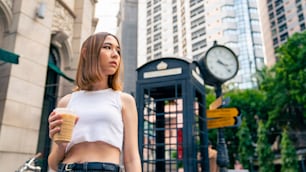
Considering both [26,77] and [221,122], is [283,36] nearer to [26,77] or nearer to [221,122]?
[221,122]

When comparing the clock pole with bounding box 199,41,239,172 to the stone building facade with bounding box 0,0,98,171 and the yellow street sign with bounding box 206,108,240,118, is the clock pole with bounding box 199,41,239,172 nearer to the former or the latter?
the yellow street sign with bounding box 206,108,240,118

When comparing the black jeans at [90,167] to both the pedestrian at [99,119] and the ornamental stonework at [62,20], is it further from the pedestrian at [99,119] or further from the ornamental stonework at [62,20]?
the ornamental stonework at [62,20]

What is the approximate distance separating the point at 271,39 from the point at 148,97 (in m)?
47.6

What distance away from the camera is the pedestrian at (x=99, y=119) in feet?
4.34

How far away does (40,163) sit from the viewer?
7.65m

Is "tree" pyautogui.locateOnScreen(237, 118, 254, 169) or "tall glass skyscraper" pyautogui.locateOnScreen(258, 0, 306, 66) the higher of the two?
"tall glass skyscraper" pyautogui.locateOnScreen(258, 0, 306, 66)

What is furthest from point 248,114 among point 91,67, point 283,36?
point 283,36

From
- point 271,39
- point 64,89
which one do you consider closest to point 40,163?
point 64,89

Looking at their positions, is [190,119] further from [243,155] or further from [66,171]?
[243,155]

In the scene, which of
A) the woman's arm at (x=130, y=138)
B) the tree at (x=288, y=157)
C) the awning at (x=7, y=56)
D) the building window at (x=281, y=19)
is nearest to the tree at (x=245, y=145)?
the tree at (x=288, y=157)

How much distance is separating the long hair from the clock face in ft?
13.0

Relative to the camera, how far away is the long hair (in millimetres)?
1469

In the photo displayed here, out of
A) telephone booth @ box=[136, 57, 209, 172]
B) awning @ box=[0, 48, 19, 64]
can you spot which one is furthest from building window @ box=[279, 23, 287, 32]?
awning @ box=[0, 48, 19, 64]

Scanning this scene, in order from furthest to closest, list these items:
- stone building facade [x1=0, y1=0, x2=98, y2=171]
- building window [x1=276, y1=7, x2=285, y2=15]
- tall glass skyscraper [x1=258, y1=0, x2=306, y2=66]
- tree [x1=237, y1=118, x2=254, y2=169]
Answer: building window [x1=276, y1=7, x2=285, y2=15], tall glass skyscraper [x1=258, y1=0, x2=306, y2=66], tree [x1=237, y1=118, x2=254, y2=169], stone building facade [x1=0, y1=0, x2=98, y2=171]
